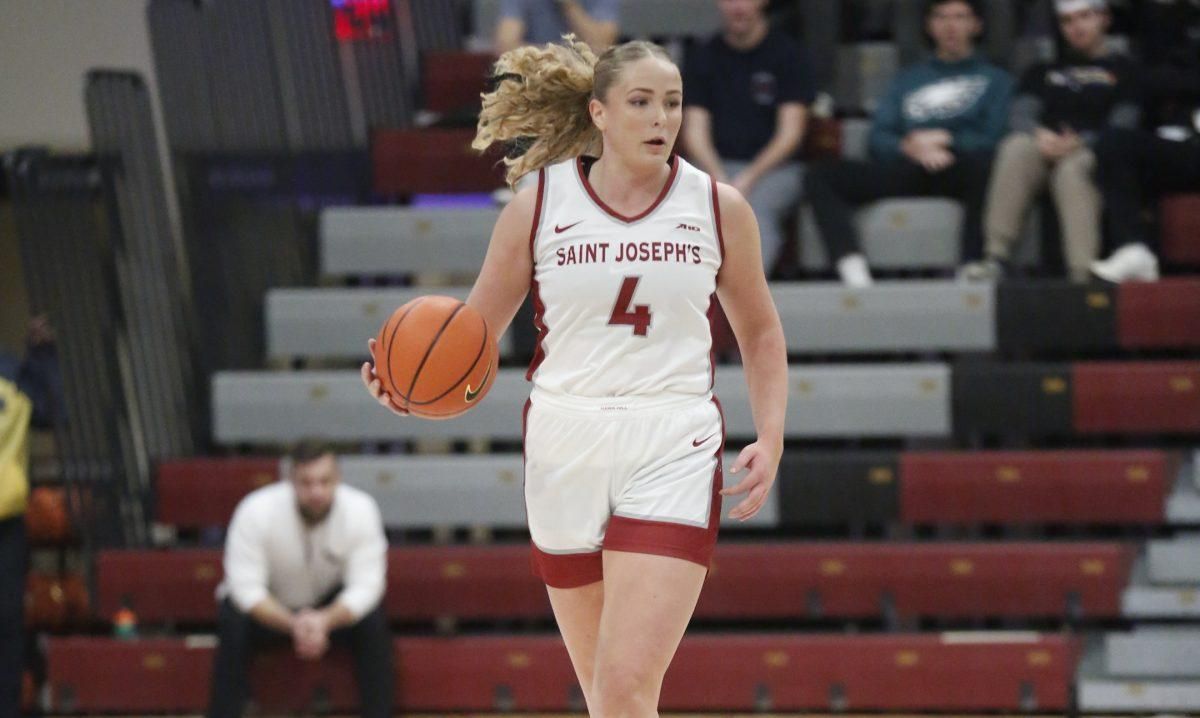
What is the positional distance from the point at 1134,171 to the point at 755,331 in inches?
156

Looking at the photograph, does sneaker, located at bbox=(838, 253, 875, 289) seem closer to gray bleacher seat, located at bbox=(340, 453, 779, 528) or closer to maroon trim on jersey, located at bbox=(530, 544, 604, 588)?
gray bleacher seat, located at bbox=(340, 453, 779, 528)

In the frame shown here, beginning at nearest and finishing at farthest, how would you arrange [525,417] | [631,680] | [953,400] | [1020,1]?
[631,680]
[525,417]
[953,400]
[1020,1]

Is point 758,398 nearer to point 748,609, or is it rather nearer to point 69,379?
point 748,609

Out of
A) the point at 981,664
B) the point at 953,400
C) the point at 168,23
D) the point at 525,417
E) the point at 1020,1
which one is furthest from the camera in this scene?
the point at 1020,1

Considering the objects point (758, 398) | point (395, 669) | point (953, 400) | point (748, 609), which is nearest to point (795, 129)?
point (953, 400)

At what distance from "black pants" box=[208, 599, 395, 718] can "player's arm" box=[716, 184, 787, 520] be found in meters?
3.17

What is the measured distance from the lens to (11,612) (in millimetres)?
6656

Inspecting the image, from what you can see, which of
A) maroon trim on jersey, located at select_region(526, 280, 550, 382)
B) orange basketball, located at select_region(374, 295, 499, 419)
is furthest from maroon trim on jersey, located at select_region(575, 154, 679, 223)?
orange basketball, located at select_region(374, 295, 499, 419)

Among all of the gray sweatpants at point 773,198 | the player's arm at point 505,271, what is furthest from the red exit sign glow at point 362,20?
the player's arm at point 505,271

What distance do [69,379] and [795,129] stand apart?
3.36 metres

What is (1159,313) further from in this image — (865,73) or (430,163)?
(430,163)

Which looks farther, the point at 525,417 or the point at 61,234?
the point at 61,234

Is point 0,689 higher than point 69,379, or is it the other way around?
point 69,379

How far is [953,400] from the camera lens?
6926mm
